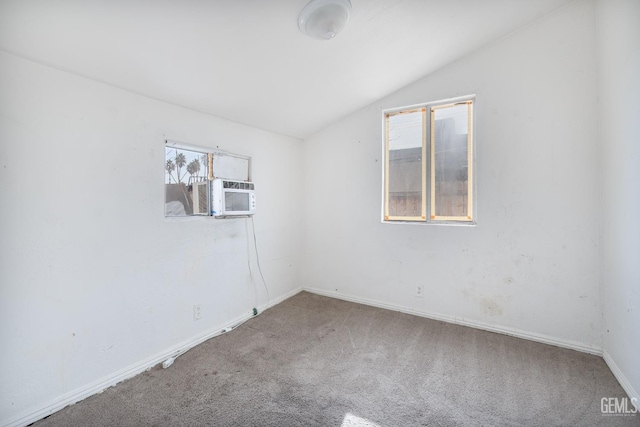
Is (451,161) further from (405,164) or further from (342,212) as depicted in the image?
(342,212)

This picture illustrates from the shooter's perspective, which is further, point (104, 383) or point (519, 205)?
point (519, 205)

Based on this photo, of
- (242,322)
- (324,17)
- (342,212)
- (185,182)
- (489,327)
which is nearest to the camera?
(324,17)

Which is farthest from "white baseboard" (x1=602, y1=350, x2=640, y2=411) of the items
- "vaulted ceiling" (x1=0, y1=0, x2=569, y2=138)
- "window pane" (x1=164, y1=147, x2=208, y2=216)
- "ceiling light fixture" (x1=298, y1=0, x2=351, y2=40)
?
"window pane" (x1=164, y1=147, x2=208, y2=216)

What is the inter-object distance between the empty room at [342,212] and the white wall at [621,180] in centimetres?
2

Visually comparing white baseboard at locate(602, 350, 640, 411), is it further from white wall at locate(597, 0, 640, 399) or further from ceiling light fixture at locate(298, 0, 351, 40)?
ceiling light fixture at locate(298, 0, 351, 40)

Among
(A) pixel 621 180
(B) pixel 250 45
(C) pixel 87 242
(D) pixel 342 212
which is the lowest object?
(C) pixel 87 242

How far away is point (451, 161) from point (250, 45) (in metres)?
2.15

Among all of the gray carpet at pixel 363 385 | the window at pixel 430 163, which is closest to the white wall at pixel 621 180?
the gray carpet at pixel 363 385

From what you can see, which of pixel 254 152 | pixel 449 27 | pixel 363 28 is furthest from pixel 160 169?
pixel 449 27

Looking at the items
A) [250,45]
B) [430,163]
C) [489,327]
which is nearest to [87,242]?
[250,45]

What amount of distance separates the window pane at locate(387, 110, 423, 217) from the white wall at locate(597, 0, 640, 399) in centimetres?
139

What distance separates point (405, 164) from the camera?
9.84 feet

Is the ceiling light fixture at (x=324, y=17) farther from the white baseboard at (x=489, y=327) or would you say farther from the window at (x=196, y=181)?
the white baseboard at (x=489, y=327)

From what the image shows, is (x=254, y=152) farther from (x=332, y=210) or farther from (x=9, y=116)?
(x=9, y=116)
